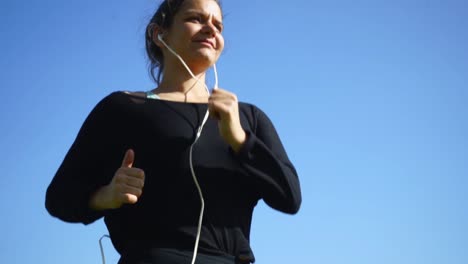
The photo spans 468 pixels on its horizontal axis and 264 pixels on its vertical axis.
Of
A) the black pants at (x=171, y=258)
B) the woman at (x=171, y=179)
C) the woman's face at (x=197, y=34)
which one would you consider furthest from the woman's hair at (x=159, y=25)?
the black pants at (x=171, y=258)

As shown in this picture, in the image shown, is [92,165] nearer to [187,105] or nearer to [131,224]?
[131,224]

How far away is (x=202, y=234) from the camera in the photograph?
2.07m

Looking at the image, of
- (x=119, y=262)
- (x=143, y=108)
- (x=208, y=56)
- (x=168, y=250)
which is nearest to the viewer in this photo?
(x=168, y=250)

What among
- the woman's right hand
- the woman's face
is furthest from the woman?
the woman's face

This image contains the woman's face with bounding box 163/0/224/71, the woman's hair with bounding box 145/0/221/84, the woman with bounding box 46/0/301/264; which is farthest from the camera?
the woman's hair with bounding box 145/0/221/84

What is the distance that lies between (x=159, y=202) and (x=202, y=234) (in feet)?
0.74

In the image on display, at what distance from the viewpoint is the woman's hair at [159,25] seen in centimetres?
285

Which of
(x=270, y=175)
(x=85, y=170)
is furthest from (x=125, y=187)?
(x=270, y=175)

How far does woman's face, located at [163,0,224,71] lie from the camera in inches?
102

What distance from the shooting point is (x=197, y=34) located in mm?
2631

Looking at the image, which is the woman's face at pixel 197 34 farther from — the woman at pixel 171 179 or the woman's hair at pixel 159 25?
the woman at pixel 171 179

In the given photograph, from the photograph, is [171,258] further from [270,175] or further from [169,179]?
[270,175]

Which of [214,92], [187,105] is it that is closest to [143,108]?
[187,105]

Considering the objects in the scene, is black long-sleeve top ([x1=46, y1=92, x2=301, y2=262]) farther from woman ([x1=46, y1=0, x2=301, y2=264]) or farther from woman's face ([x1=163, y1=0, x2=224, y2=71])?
woman's face ([x1=163, y1=0, x2=224, y2=71])
